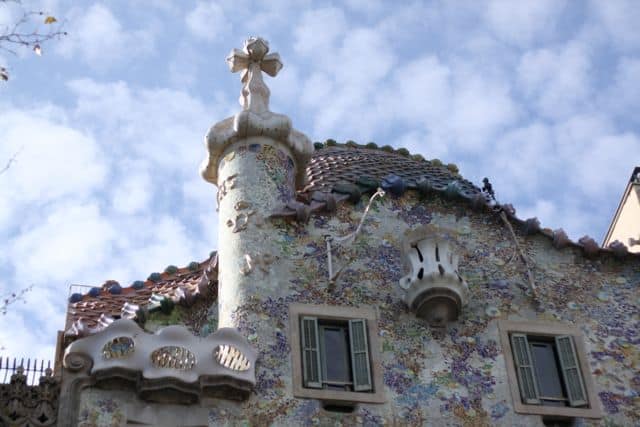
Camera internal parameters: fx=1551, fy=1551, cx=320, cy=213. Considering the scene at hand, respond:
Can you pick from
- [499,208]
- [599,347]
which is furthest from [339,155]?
[599,347]

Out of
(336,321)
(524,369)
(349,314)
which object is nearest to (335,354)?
(336,321)

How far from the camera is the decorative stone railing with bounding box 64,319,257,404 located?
45.8 feet

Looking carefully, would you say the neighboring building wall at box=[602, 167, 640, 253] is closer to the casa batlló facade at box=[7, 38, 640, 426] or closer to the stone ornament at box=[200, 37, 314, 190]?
the casa batlló facade at box=[7, 38, 640, 426]

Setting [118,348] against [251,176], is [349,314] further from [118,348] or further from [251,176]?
[118,348]

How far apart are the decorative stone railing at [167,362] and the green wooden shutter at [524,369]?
2.65 metres

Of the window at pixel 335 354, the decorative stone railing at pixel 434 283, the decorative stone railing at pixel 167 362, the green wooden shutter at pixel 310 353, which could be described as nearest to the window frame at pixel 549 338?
the decorative stone railing at pixel 434 283

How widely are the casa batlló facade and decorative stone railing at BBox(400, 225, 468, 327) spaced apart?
2 centimetres

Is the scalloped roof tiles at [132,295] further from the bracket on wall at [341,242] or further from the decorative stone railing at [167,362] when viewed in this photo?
the decorative stone railing at [167,362]

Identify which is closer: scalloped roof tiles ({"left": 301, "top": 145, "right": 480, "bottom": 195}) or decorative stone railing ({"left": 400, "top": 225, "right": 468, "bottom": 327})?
decorative stone railing ({"left": 400, "top": 225, "right": 468, "bottom": 327})

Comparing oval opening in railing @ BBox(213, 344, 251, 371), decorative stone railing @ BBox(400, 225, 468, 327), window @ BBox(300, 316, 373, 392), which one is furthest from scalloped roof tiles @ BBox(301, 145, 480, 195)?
oval opening in railing @ BBox(213, 344, 251, 371)

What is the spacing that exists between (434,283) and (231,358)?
2.32m

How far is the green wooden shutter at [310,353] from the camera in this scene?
1453 centimetres

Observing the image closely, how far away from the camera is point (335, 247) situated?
15953 mm

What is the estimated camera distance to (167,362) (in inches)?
558
